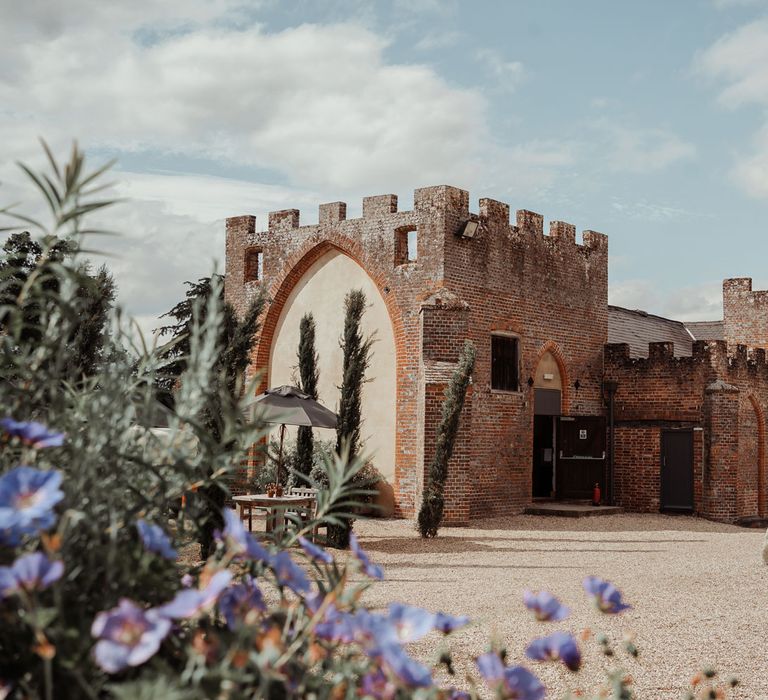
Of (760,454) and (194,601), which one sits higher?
(194,601)

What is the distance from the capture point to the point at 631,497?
20.9 m

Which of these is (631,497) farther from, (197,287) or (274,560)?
(274,560)

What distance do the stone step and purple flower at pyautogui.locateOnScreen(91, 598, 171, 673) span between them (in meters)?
18.3

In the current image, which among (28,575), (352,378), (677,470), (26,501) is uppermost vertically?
(352,378)

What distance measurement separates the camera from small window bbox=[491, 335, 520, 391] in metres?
19.2

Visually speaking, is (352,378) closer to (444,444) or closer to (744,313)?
(444,444)

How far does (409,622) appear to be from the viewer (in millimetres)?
1812

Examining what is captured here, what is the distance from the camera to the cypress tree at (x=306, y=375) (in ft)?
54.5

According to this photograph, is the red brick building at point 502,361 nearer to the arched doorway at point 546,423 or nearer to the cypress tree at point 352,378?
the arched doorway at point 546,423

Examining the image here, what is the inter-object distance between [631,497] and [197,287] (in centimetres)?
1698

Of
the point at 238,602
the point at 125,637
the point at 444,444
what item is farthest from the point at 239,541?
the point at 444,444

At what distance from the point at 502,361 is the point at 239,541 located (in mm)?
17886

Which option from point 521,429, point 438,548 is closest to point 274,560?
point 438,548

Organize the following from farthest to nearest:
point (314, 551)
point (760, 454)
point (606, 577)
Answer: point (760, 454) → point (606, 577) → point (314, 551)
